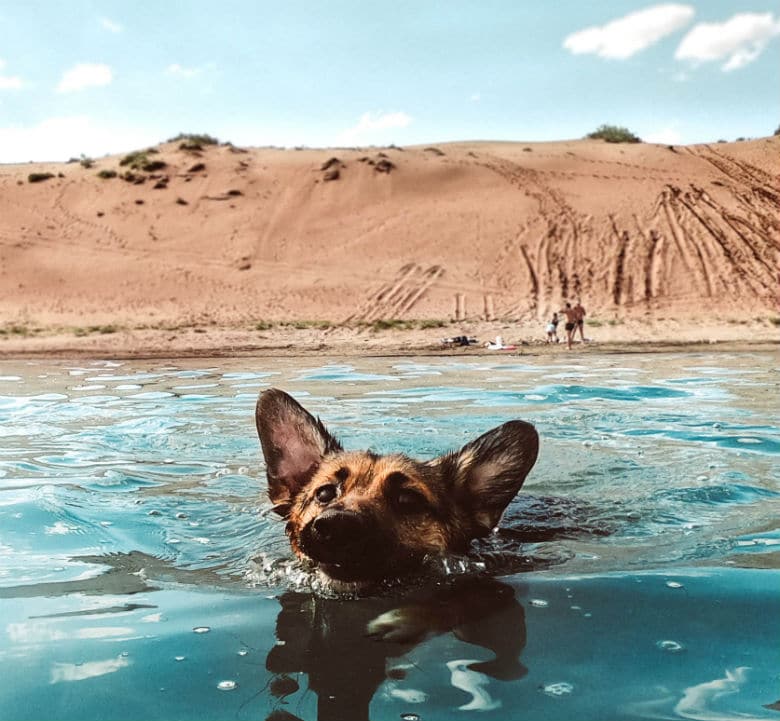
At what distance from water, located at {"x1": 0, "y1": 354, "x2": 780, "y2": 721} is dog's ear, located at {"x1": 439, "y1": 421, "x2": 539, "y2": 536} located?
215mm

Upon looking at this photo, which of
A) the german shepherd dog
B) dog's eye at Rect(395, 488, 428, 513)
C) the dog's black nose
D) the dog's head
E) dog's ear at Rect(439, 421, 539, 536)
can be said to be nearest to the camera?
the german shepherd dog

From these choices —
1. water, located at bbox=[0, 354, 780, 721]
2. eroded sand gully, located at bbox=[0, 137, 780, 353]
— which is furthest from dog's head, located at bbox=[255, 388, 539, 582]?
eroded sand gully, located at bbox=[0, 137, 780, 353]

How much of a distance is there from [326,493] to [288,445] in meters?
0.70

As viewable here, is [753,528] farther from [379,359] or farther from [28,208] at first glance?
[28,208]

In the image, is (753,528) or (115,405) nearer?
(753,528)

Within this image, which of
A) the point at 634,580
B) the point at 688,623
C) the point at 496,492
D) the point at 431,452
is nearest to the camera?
the point at 688,623

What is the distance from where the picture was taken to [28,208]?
45656 millimetres

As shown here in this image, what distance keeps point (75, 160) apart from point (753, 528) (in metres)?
54.7

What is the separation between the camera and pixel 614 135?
55656 millimetres

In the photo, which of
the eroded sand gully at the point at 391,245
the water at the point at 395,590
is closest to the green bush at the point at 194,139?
the eroded sand gully at the point at 391,245


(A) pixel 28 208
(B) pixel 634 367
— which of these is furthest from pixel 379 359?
(A) pixel 28 208

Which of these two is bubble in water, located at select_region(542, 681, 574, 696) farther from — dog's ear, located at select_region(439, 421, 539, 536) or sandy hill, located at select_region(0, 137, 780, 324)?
sandy hill, located at select_region(0, 137, 780, 324)

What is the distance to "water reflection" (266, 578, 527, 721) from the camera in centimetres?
255

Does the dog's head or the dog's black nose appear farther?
the dog's head
